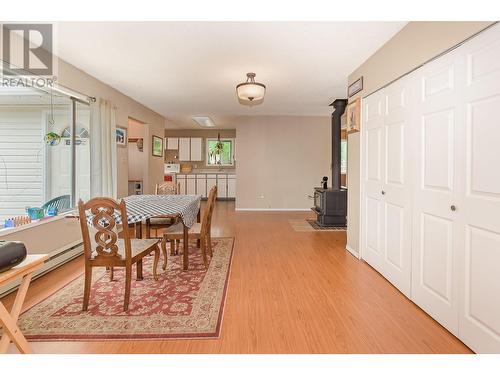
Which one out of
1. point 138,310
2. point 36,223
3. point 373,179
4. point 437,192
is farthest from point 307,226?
point 36,223

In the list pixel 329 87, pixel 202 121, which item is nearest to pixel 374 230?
pixel 329 87

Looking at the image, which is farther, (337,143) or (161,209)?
(337,143)

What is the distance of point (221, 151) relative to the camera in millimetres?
10602

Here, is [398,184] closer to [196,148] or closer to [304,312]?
[304,312]

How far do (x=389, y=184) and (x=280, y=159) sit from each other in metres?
5.07

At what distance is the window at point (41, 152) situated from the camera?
10.7 ft

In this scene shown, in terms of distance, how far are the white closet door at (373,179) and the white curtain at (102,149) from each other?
3.56 metres

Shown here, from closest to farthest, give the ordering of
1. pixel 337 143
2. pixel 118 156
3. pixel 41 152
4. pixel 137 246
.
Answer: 1. pixel 137 246
2. pixel 41 152
3. pixel 118 156
4. pixel 337 143

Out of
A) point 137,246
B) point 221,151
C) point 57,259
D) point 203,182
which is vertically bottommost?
point 57,259

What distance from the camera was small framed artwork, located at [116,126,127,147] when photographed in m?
5.17

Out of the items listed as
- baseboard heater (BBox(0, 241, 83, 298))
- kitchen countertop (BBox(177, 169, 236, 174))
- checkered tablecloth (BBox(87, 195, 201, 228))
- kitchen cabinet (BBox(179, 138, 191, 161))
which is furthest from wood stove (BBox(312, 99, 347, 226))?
kitchen cabinet (BBox(179, 138, 191, 161))

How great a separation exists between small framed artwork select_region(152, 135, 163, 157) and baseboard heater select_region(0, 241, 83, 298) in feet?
11.7

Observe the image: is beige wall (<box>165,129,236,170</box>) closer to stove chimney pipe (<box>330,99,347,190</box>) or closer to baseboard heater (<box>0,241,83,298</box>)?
stove chimney pipe (<box>330,99,347,190</box>)

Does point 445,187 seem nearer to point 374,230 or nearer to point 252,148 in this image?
point 374,230
